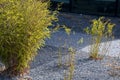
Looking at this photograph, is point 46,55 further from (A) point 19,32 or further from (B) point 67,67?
(A) point 19,32

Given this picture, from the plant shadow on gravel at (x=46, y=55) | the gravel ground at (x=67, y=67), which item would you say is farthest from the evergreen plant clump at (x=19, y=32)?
the plant shadow on gravel at (x=46, y=55)

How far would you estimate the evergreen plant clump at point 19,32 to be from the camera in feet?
16.4

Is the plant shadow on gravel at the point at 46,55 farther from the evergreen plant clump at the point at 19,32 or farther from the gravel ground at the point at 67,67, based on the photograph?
the evergreen plant clump at the point at 19,32

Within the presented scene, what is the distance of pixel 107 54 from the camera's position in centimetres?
672

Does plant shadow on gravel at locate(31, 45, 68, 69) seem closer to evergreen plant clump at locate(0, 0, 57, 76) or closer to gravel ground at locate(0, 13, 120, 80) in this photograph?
gravel ground at locate(0, 13, 120, 80)

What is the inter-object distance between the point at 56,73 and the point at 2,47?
101cm

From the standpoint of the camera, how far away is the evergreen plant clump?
500 centimetres

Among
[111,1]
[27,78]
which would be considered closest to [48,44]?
[27,78]

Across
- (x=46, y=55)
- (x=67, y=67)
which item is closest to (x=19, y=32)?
(x=67, y=67)

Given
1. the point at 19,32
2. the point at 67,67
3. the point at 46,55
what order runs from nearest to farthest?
the point at 19,32
the point at 67,67
the point at 46,55

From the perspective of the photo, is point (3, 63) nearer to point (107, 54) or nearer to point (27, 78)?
point (27, 78)

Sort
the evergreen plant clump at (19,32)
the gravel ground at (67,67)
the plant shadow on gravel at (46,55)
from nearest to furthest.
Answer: the evergreen plant clump at (19,32)
the gravel ground at (67,67)
the plant shadow on gravel at (46,55)

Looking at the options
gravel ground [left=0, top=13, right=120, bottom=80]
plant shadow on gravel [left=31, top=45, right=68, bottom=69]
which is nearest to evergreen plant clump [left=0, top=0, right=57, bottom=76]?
gravel ground [left=0, top=13, right=120, bottom=80]

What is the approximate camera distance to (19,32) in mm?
5004
